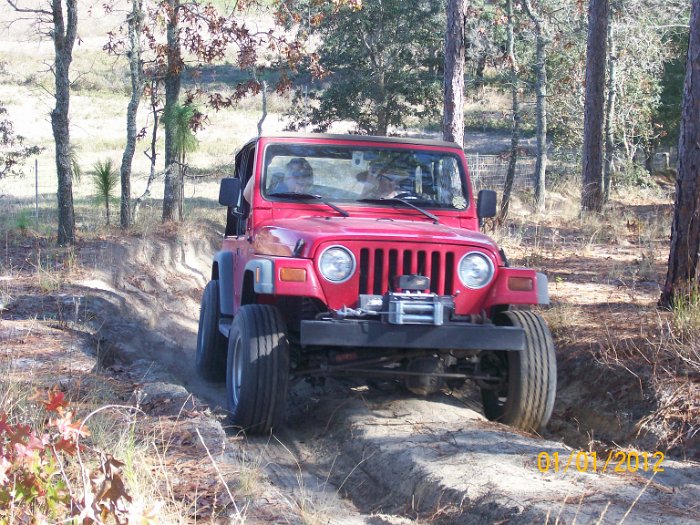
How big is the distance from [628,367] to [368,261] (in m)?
2.52

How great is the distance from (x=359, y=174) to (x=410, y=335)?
6.20ft

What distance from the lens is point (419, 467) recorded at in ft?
17.2

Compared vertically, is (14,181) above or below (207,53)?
below

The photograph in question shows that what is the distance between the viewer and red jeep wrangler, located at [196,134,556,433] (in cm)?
590

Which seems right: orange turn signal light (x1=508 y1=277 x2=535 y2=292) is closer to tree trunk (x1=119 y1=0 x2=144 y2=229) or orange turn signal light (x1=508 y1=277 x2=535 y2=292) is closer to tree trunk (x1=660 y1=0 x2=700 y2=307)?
tree trunk (x1=660 y1=0 x2=700 y2=307)

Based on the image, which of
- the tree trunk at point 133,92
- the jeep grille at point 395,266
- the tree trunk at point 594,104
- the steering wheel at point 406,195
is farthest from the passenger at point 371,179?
the tree trunk at point 594,104

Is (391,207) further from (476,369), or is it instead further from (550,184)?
(550,184)

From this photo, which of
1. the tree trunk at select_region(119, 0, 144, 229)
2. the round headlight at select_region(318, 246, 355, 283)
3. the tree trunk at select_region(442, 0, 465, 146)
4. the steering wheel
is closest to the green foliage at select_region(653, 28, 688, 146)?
the tree trunk at select_region(442, 0, 465, 146)

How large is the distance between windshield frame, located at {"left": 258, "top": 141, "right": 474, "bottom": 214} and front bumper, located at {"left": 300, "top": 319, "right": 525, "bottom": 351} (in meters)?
1.58

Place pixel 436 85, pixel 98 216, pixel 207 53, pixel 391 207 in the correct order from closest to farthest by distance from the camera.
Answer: pixel 391 207
pixel 207 53
pixel 98 216
pixel 436 85

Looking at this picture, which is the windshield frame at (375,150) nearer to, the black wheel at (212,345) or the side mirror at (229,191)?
the side mirror at (229,191)

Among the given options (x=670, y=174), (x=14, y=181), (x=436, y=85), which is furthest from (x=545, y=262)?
(x=14, y=181)

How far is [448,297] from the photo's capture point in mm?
6086

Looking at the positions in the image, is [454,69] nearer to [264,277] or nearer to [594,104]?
[594,104]
